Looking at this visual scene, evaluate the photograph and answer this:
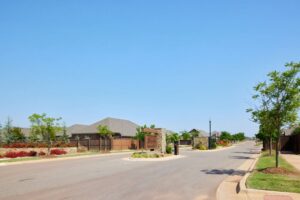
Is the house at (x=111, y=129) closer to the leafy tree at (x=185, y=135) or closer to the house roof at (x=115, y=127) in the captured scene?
the house roof at (x=115, y=127)

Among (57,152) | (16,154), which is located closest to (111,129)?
(57,152)

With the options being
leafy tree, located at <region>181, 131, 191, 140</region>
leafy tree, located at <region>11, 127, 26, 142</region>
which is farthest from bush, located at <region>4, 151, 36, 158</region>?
leafy tree, located at <region>181, 131, 191, 140</region>

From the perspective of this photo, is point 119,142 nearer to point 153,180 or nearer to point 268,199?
point 153,180

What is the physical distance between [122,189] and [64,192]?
2.22 meters

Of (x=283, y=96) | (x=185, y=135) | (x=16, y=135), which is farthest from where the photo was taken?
(x=185, y=135)

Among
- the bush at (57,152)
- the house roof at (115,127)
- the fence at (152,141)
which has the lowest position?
the bush at (57,152)

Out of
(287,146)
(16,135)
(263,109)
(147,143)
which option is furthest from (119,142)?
(263,109)

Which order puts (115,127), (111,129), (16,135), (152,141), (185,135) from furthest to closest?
(185,135), (115,127), (111,129), (16,135), (152,141)

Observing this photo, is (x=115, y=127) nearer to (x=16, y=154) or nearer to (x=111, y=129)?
(x=111, y=129)

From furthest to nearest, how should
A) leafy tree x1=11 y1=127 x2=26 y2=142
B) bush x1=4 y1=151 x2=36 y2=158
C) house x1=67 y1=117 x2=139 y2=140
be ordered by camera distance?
house x1=67 y1=117 x2=139 y2=140 → leafy tree x1=11 y1=127 x2=26 y2=142 → bush x1=4 y1=151 x2=36 y2=158

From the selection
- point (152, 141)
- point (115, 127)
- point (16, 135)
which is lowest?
point (152, 141)

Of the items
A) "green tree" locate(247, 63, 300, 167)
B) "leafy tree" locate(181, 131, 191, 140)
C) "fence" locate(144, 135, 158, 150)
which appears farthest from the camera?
"leafy tree" locate(181, 131, 191, 140)

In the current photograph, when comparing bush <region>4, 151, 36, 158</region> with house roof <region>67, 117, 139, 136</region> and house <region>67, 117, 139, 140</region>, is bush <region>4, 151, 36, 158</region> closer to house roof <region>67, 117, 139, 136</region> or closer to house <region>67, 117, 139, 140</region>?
house <region>67, 117, 139, 140</region>

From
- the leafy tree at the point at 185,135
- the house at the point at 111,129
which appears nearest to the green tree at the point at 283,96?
the house at the point at 111,129
